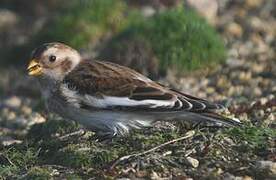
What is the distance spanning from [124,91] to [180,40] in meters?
3.89

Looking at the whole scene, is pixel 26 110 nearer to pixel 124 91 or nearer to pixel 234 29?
pixel 124 91

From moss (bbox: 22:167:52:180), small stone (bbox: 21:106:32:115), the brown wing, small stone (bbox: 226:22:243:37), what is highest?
the brown wing

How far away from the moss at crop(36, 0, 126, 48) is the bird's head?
4451 millimetres

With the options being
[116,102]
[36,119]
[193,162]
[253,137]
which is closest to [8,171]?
[116,102]

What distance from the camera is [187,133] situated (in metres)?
7.78

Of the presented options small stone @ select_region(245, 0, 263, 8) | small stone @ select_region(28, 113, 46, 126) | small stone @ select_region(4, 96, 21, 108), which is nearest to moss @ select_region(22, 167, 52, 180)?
small stone @ select_region(28, 113, 46, 126)

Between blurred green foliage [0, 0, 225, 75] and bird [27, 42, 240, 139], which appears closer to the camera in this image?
bird [27, 42, 240, 139]

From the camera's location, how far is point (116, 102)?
7707 mm

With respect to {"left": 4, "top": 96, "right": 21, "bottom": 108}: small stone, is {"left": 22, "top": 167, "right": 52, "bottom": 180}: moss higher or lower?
higher

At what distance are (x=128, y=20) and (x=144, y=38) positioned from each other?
1700mm

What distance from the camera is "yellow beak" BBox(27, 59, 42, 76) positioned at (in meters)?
8.36

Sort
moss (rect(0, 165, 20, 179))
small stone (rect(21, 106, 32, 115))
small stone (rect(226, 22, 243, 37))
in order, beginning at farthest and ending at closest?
small stone (rect(226, 22, 243, 37)), small stone (rect(21, 106, 32, 115)), moss (rect(0, 165, 20, 179))

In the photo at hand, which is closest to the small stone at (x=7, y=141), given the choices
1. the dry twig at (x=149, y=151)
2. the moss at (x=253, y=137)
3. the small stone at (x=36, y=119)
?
the small stone at (x=36, y=119)

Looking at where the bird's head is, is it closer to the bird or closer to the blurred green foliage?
the bird
